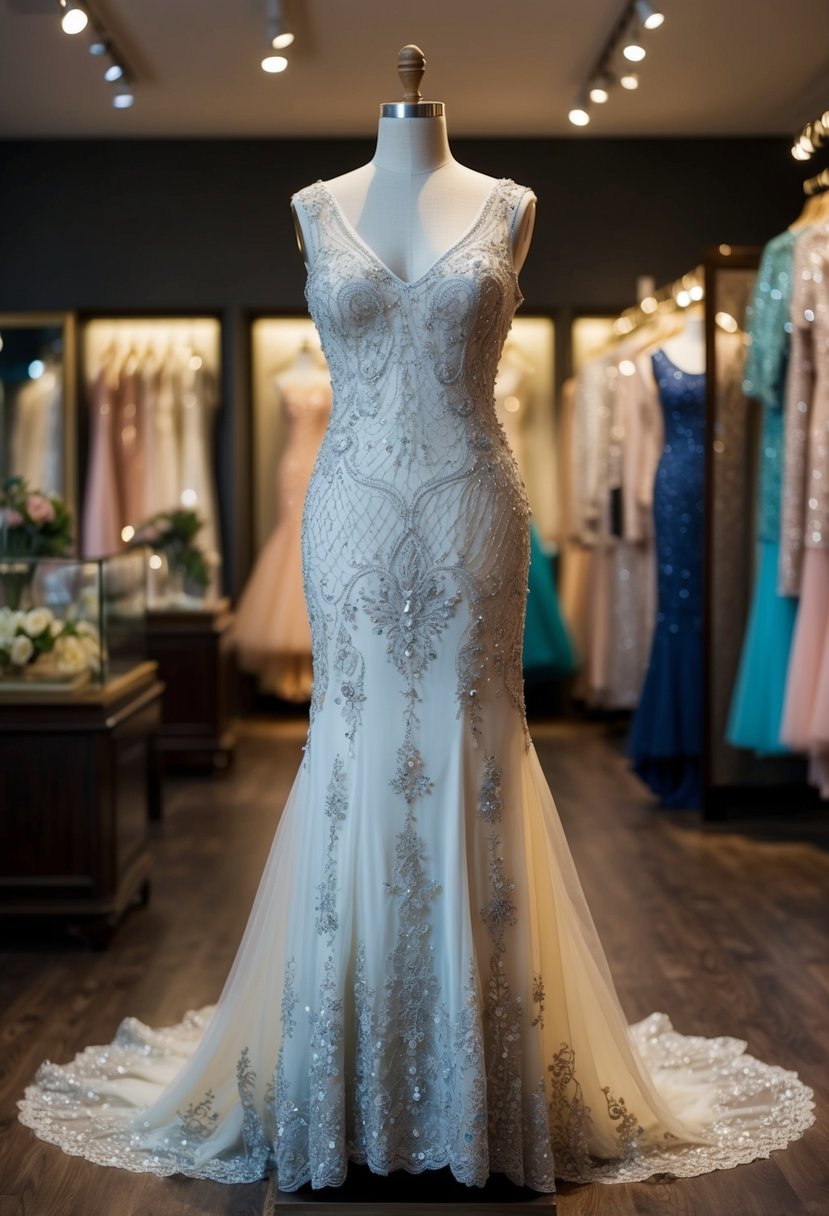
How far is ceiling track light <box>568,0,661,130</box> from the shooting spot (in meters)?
5.75

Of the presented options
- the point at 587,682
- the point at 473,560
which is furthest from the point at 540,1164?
the point at 587,682

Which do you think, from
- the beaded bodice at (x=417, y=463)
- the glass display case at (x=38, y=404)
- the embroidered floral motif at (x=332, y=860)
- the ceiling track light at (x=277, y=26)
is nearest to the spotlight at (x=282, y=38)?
the ceiling track light at (x=277, y=26)

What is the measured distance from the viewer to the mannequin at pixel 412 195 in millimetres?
2531

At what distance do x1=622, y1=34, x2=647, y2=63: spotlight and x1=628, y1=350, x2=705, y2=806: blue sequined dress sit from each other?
47.6 inches

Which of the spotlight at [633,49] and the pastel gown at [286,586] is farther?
the pastel gown at [286,586]

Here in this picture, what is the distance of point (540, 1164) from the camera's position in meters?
2.45

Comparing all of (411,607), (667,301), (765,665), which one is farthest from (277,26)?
(411,607)

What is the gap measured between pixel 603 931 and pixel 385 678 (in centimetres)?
199

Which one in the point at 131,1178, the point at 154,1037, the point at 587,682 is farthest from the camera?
the point at 587,682

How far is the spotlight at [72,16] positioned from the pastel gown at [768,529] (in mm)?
2704

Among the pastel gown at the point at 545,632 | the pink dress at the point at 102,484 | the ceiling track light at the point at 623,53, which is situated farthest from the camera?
the pink dress at the point at 102,484

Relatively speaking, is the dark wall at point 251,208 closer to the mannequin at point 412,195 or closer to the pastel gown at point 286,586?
the pastel gown at point 286,586

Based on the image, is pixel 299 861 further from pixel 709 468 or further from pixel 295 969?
pixel 709 468

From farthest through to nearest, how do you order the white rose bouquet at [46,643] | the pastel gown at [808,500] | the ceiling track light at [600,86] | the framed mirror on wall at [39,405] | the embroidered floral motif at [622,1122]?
the framed mirror on wall at [39,405] → the ceiling track light at [600,86] → the pastel gown at [808,500] → the white rose bouquet at [46,643] → the embroidered floral motif at [622,1122]
